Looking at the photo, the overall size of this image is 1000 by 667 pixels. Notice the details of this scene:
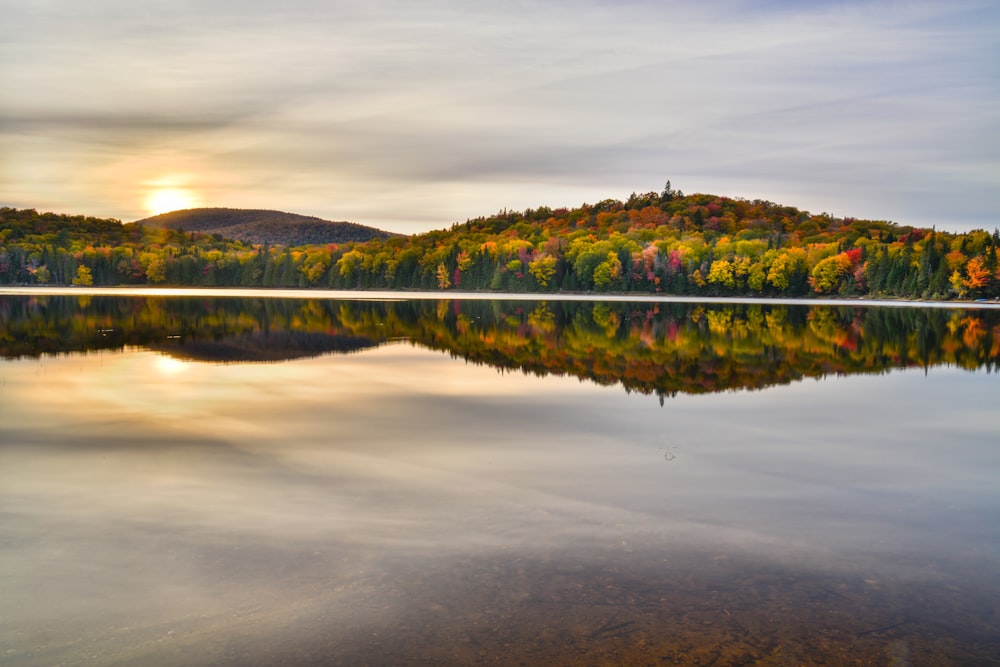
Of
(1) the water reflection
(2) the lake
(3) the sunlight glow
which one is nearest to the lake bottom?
(2) the lake

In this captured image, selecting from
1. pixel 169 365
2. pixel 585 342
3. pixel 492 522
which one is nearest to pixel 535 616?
pixel 492 522

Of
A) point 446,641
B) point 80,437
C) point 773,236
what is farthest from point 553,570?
point 773,236

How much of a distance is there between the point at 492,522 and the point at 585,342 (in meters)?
31.3

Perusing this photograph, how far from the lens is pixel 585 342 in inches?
1672

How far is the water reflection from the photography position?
3095cm

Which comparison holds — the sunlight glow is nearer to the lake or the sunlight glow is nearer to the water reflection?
the lake

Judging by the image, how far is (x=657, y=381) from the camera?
2742cm

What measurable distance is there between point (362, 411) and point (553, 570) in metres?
12.0

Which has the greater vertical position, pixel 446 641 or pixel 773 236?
pixel 773 236

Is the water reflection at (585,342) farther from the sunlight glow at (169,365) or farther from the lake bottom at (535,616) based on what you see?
the lake bottom at (535,616)

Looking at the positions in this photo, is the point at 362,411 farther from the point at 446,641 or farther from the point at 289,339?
the point at 289,339

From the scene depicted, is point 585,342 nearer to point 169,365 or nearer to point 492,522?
point 169,365

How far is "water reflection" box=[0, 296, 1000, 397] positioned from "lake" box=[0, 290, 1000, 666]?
143 inches

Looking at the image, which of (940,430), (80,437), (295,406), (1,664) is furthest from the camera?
(295,406)
